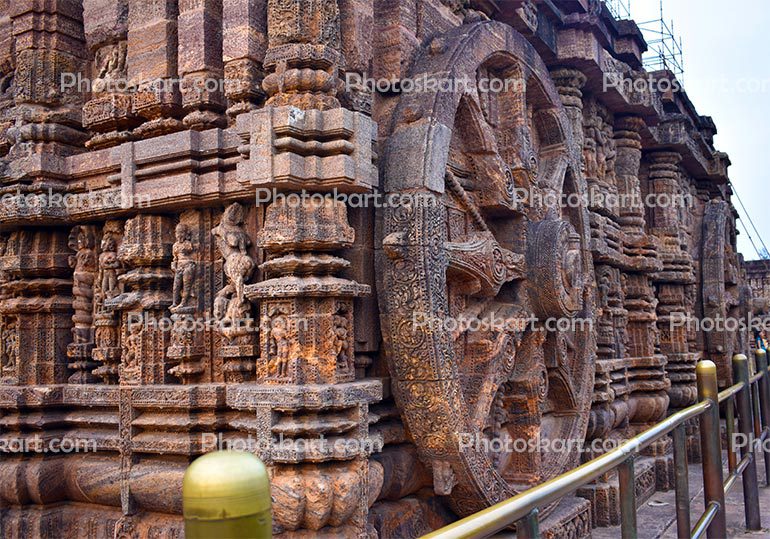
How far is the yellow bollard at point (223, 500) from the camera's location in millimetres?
1170

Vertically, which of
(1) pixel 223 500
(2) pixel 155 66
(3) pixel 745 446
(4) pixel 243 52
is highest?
(2) pixel 155 66

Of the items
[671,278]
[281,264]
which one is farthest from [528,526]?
[671,278]

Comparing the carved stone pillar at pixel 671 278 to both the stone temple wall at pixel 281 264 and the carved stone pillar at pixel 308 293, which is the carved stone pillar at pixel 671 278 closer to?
the stone temple wall at pixel 281 264

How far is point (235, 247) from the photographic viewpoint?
13.0ft

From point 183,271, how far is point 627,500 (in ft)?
8.38

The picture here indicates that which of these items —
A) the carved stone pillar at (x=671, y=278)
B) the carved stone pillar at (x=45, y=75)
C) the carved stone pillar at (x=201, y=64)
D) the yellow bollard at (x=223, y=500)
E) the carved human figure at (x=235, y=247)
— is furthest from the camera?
the carved stone pillar at (x=671, y=278)

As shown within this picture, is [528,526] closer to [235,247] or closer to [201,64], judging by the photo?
[235,247]


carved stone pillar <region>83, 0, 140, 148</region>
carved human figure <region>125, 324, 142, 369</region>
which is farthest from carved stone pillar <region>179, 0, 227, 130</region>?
carved human figure <region>125, 324, 142, 369</region>

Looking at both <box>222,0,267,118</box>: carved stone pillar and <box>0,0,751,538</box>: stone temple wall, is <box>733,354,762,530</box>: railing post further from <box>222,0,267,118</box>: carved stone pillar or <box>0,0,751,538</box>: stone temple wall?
<box>222,0,267,118</box>: carved stone pillar

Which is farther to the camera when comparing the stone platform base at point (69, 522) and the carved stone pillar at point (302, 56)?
the stone platform base at point (69, 522)

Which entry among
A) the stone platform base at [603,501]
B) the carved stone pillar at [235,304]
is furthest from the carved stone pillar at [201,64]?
the stone platform base at [603,501]

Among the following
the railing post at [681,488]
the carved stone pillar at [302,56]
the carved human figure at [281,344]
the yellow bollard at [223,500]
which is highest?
the carved stone pillar at [302,56]

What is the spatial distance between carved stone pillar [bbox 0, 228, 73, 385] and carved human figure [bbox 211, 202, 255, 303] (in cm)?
127

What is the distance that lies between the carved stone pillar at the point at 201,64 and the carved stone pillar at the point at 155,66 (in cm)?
12
